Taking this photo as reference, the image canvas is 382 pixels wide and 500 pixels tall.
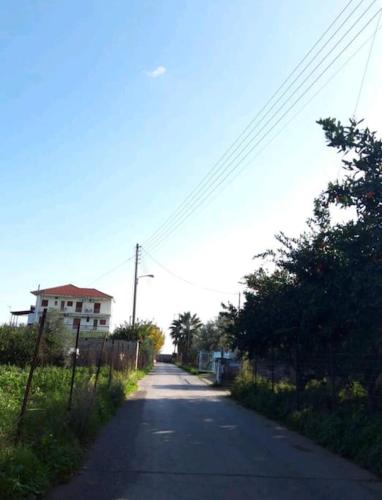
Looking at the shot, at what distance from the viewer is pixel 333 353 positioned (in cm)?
1447

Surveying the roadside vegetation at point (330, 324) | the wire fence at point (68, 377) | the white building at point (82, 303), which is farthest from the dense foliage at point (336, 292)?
the white building at point (82, 303)

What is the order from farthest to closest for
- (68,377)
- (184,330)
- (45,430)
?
(184,330) < (68,377) < (45,430)

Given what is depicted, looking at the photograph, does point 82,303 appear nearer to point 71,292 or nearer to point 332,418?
point 71,292

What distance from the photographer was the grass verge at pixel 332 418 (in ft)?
32.7

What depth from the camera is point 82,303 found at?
9544 centimetres

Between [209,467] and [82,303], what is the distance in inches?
3492

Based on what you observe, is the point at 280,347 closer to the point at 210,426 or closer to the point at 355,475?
the point at 210,426

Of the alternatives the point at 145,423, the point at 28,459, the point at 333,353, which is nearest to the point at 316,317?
the point at 333,353

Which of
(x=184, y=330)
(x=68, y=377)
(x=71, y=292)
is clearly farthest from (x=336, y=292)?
(x=184, y=330)

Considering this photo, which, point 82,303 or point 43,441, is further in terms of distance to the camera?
point 82,303

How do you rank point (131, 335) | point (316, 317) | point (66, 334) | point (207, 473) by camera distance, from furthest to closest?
point (131, 335) < point (66, 334) < point (316, 317) < point (207, 473)

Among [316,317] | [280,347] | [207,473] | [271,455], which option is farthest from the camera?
[280,347]

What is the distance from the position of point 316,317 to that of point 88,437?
627cm

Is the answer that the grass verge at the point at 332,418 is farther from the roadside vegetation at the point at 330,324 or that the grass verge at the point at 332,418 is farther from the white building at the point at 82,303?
the white building at the point at 82,303
